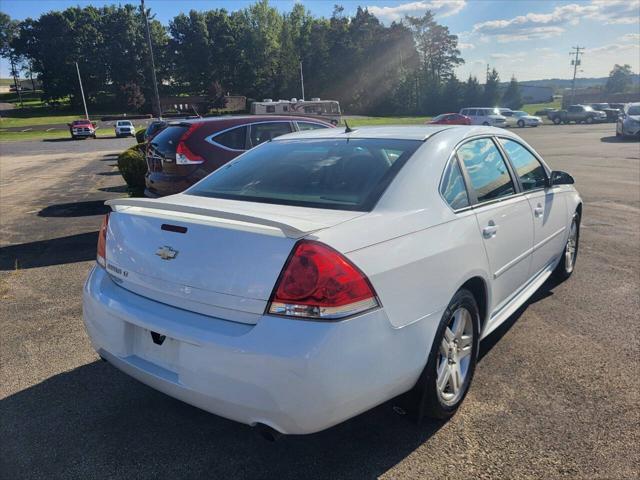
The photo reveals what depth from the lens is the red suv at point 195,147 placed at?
20.9 ft

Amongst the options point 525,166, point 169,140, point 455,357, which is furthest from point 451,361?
point 169,140

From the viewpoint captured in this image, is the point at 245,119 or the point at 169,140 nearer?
the point at 169,140

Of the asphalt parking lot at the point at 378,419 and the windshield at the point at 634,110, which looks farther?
the windshield at the point at 634,110

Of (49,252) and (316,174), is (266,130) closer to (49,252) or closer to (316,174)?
→ (49,252)

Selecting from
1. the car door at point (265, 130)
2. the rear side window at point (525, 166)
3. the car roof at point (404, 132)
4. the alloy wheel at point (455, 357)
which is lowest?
the alloy wheel at point (455, 357)

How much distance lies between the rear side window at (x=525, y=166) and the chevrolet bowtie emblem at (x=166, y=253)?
8.70 feet

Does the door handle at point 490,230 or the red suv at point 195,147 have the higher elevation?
the red suv at point 195,147

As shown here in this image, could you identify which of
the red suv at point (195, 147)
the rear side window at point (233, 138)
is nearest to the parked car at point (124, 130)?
the red suv at point (195, 147)

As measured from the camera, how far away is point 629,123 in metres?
24.5

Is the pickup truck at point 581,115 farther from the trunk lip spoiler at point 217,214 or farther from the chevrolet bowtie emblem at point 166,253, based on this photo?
the chevrolet bowtie emblem at point 166,253

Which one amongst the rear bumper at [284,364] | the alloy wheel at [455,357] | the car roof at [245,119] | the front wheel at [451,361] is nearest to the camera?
the rear bumper at [284,364]

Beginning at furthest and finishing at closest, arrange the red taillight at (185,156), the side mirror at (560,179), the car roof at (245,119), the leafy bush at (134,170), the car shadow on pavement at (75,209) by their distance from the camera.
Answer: the leafy bush at (134,170)
the car shadow on pavement at (75,209)
the car roof at (245,119)
the red taillight at (185,156)
the side mirror at (560,179)

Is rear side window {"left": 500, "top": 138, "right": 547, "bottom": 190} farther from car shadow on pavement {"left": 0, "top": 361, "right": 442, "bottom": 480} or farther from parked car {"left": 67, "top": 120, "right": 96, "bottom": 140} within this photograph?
parked car {"left": 67, "top": 120, "right": 96, "bottom": 140}

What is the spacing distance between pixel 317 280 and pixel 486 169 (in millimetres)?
1888
